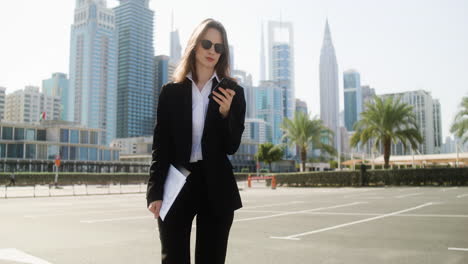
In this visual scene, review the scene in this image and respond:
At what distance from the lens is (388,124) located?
35.3m

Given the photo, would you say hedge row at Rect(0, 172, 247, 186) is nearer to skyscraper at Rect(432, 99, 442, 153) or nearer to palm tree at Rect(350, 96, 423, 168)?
palm tree at Rect(350, 96, 423, 168)

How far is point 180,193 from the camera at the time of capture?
2.36 m

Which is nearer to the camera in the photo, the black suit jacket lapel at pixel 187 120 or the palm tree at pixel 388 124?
the black suit jacket lapel at pixel 187 120

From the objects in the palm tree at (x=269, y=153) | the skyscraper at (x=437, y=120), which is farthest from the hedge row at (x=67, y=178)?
the skyscraper at (x=437, y=120)

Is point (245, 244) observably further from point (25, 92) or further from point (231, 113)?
point (25, 92)

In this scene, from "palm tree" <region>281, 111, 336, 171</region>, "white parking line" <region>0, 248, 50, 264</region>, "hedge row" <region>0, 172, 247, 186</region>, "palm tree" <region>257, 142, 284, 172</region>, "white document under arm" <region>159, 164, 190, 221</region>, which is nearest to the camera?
"white document under arm" <region>159, 164, 190, 221</region>

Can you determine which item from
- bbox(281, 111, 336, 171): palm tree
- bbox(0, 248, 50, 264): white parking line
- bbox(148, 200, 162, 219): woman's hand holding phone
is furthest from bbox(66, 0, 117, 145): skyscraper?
bbox(148, 200, 162, 219): woman's hand holding phone

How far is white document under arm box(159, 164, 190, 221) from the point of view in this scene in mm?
2344

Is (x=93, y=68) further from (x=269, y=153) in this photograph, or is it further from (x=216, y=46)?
(x=216, y=46)

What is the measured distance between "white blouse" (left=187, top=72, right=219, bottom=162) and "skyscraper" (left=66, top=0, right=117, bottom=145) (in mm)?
181416

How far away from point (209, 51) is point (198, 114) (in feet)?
1.36

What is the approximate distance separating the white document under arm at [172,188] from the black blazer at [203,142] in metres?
0.04

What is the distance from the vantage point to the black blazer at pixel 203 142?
2.40 metres

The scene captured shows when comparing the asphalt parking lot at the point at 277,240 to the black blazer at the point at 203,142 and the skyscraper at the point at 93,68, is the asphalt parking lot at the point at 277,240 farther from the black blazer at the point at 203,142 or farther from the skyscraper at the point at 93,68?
the skyscraper at the point at 93,68
